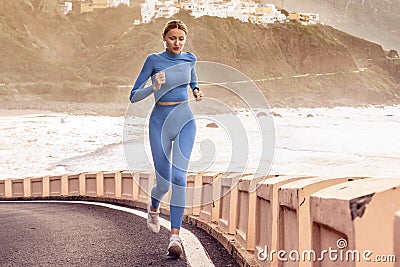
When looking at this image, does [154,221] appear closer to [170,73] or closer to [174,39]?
[170,73]

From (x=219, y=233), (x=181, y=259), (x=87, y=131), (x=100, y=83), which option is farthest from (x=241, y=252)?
(x=100, y=83)

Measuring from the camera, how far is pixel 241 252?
5648 millimetres

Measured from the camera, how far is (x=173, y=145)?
5.82m

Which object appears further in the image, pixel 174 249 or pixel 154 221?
pixel 154 221

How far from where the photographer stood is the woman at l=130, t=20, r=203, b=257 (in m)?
5.68

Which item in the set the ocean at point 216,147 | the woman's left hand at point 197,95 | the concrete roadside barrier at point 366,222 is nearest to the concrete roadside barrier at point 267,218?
the woman's left hand at point 197,95

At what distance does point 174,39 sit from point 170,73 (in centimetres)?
26

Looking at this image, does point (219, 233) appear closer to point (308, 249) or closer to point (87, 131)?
point (308, 249)

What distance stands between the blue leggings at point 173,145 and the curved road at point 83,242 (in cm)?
50

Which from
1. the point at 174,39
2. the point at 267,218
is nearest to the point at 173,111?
the point at 174,39

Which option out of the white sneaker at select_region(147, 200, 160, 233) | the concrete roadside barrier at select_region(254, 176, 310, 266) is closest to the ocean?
the white sneaker at select_region(147, 200, 160, 233)

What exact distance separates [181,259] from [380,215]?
11.4 ft

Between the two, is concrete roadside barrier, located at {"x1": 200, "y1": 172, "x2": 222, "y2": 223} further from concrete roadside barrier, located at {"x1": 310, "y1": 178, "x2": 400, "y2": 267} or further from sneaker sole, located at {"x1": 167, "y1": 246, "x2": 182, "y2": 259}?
concrete roadside barrier, located at {"x1": 310, "y1": 178, "x2": 400, "y2": 267}

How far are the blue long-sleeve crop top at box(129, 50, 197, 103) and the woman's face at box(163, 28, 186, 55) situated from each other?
0.24 feet
